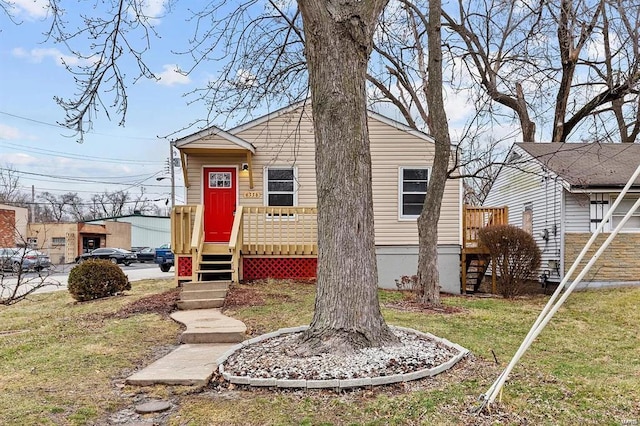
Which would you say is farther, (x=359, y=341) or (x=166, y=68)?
(x=166, y=68)

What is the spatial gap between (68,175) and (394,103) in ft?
126

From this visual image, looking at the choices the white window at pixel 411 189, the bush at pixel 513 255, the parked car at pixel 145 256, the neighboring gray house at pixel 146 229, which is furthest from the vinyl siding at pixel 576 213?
the neighboring gray house at pixel 146 229

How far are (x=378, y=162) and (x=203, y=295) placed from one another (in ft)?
19.6

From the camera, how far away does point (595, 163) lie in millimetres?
13961

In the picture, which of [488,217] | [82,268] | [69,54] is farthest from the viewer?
[488,217]

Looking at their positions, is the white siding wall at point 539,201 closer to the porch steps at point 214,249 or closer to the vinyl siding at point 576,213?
the vinyl siding at point 576,213

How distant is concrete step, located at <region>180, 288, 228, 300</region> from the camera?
8.91 m

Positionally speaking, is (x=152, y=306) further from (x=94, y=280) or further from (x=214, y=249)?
(x=214, y=249)

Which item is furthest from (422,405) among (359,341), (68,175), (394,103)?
(68,175)

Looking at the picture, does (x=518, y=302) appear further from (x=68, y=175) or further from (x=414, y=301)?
(x=68, y=175)

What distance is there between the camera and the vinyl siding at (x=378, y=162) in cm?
1234

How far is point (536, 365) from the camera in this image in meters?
4.78

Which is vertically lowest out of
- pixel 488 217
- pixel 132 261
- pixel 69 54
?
pixel 132 261

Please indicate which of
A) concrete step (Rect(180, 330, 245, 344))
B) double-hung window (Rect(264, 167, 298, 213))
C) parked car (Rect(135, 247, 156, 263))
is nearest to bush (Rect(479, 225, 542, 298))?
double-hung window (Rect(264, 167, 298, 213))
